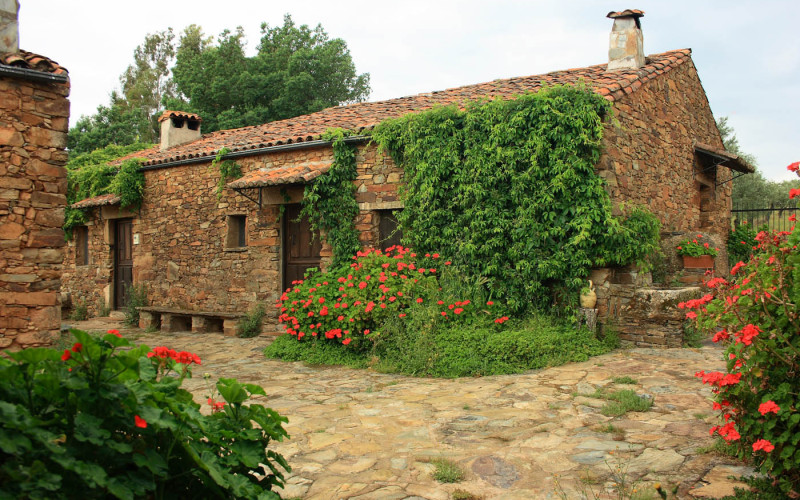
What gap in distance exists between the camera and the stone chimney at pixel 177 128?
12.6 meters

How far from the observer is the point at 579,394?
473cm

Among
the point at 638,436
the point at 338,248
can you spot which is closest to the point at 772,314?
the point at 638,436

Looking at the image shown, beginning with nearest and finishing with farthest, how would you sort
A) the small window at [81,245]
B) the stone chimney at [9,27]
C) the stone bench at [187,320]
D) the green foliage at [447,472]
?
the green foliage at [447,472], the stone chimney at [9,27], the stone bench at [187,320], the small window at [81,245]

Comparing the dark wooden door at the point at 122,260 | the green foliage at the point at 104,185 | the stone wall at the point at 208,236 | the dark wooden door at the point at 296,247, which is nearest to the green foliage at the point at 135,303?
the stone wall at the point at 208,236

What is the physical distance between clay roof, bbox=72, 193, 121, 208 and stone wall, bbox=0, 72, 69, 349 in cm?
607

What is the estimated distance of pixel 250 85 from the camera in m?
21.4

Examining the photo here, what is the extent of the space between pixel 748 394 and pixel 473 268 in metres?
4.85

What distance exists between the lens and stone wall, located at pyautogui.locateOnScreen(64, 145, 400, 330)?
859 centimetres

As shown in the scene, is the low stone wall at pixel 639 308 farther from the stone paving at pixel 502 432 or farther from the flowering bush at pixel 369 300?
the flowering bush at pixel 369 300

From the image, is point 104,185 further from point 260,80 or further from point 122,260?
point 260,80

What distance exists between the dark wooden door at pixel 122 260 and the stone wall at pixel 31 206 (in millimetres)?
6766

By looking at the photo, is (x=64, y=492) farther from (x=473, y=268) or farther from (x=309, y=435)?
(x=473, y=268)

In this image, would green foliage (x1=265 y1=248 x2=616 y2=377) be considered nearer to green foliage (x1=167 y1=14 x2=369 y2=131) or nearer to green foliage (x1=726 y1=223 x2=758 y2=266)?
green foliage (x1=726 y1=223 x2=758 y2=266)

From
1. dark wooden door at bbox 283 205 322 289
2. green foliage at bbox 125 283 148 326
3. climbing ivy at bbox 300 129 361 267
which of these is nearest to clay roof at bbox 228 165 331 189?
climbing ivy at bbox 300 129 361 267
